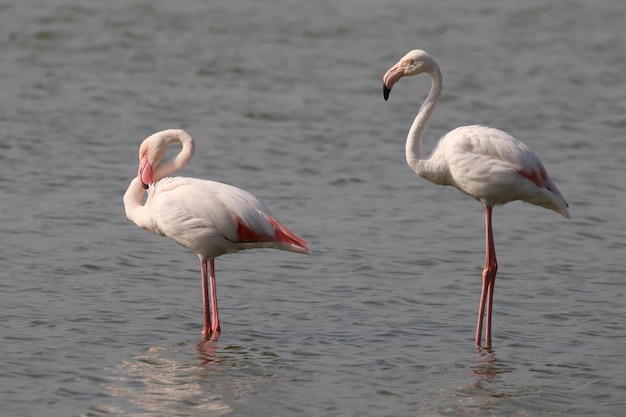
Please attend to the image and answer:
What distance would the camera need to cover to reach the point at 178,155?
7613mm

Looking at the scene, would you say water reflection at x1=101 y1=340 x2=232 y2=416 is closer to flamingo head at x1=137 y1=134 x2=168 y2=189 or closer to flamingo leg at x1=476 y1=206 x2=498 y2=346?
flamingo head at x1=137 y1=134 x2=168 y2=189

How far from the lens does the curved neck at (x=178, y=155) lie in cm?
762

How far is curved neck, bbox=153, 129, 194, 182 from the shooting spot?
7621 mm

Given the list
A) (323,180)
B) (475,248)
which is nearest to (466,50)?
(323,180)

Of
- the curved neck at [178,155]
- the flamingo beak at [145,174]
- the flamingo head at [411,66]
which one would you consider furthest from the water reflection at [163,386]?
the flamingo head at [411,66]

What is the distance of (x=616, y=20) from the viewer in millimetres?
21125

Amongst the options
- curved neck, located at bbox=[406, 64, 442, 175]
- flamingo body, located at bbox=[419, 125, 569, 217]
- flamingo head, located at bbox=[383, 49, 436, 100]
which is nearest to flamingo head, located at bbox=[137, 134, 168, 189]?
flamingo head, located at bbox=[383, 49, 436, 100]

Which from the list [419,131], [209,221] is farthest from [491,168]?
[209,221]

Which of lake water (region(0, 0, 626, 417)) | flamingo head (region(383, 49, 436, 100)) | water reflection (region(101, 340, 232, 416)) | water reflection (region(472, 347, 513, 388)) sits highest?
flamingo head (region(383, 49, 436, 100))

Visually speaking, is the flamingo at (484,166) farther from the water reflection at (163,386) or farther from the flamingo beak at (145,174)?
the water reflection at (163,386)

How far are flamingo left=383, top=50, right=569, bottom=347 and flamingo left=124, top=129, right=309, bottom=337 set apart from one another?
987 mm

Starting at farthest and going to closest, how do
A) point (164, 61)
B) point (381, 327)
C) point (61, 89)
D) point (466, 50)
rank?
point (466, 50) < point (164, 61) < point (61, 89) < point (381, 327)

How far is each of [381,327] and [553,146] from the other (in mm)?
6115

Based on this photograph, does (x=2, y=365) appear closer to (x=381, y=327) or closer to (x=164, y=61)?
(x=381, y=327)
